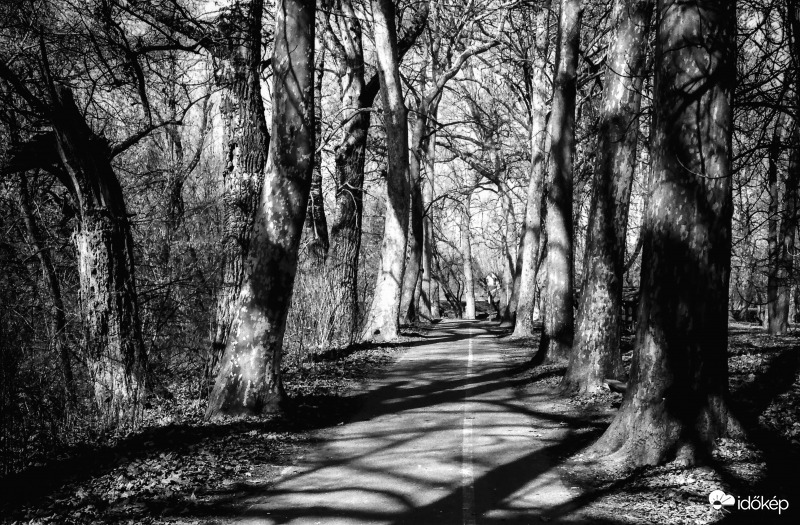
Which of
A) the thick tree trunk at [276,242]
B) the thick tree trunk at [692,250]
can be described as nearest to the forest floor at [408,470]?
the thick tree trunk at [692,250]

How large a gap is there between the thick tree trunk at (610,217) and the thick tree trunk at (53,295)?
741cm

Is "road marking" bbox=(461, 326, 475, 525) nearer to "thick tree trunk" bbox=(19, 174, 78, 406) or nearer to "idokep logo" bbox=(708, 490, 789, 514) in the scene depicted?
"idokep logo" bbox=(708, 490, 789, 514)

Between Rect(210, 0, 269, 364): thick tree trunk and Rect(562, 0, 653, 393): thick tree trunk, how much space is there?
5.75 m

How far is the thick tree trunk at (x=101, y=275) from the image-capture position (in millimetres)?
8867

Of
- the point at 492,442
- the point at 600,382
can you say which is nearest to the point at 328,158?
the point at 600,382

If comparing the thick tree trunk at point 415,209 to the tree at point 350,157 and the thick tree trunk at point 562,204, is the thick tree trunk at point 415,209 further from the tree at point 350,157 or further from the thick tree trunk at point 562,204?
the thick tree trunk at point 562,204

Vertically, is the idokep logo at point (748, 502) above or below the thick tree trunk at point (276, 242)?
below

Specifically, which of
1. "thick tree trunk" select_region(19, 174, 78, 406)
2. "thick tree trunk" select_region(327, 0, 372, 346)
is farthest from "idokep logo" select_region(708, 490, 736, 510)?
"thick tree trunk" select_region(327, 0, 372, 346)

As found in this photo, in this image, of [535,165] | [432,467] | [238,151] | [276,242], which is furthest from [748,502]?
[535,165]

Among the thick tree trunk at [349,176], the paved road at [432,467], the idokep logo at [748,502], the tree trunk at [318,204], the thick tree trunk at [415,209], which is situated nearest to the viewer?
the idokep logo at [748,502]

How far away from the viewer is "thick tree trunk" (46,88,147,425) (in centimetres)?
887

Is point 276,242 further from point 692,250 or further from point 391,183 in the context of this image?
point 391,183

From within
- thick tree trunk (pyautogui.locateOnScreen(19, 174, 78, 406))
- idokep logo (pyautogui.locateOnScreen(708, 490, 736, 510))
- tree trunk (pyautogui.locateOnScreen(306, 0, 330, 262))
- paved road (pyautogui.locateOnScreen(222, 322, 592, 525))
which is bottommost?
paved road (pyautogui.locateOnScreen(222, 322, 592, 525))

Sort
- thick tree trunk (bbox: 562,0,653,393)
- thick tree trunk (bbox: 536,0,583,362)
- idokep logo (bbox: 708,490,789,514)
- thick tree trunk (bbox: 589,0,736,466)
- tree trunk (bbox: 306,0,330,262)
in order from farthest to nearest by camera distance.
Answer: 1. tree trunk (bbox: 306,0,330,262)
2. thick tree trunk (bbox: 536,0,583,362)
3. thick tree trunk (bbox: 562,0,653,393)
4. thick tree trunk (bbox: 589,0,736,466)
5. idokep logo (bbox: 708,490,789,514)
